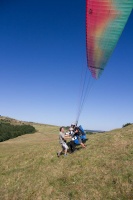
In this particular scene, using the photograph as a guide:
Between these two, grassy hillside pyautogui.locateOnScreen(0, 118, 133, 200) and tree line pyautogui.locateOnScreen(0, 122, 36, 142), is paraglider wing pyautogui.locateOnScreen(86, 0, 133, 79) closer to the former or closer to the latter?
grassy hillside pyautogui.locateOnScreen(0, 118, 133, 200)

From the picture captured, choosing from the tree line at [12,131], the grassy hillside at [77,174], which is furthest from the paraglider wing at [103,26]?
the tree line at [12,131]

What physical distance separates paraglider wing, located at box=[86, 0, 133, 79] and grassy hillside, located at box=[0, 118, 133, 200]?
6.28 meters

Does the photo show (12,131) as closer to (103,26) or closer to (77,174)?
(77,174)

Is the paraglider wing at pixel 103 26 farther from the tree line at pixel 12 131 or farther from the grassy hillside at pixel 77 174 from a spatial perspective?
the tree line at pixel 12 131

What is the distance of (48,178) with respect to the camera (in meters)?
16.5

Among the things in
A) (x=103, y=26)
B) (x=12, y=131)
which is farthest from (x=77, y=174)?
(x=12, y=131)

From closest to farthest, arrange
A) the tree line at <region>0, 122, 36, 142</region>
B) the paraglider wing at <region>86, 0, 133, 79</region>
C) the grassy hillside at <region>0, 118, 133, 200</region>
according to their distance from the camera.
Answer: the paraglider wing at <region>86, 0, 133, 79</region> < the grassy hillside at <region>0, 118, 133, 200</region> < the tree line at <region>0, 122, 36, 142</region>

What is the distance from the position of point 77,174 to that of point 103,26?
30.9 ft

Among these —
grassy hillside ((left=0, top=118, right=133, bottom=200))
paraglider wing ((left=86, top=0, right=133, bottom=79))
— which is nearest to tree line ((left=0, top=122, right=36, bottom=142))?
grassy hillside ((left=0, top=118, right=133, bottom=200))

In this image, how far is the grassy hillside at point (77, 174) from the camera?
14031mm

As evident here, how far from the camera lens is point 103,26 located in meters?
14.9

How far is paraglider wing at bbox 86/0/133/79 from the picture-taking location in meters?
13.3

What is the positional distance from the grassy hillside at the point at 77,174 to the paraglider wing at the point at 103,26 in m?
6.28

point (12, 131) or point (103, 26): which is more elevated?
point (103, 26)
